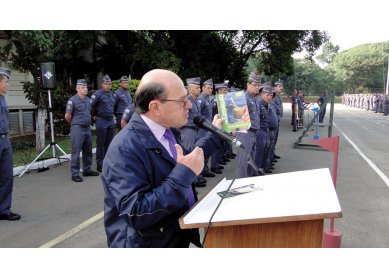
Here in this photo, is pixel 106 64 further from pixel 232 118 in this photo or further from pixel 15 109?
pixel 232 118

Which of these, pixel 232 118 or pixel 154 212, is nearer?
pixel 154 212

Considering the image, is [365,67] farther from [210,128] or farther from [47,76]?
[210,128]

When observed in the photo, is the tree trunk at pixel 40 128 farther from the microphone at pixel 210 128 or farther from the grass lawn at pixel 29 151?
the microphone at pixel 210 128

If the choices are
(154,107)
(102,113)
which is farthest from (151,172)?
(102,113)

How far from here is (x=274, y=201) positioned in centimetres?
185

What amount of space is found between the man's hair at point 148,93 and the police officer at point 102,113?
262 inches

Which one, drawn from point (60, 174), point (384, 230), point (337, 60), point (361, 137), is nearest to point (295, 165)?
point (384, 230)

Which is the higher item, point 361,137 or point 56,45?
point 56,45

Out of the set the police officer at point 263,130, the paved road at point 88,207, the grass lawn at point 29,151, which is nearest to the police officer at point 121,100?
the paved road at point 88,207

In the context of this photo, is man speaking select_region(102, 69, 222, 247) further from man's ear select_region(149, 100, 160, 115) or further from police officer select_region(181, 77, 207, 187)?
police officer select_region(181, 77, 207, 187)

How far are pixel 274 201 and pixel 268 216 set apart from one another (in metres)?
0.21

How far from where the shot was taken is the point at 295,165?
923 cm

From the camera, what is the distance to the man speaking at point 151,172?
5.34 feet

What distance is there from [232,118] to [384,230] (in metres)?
2.83
